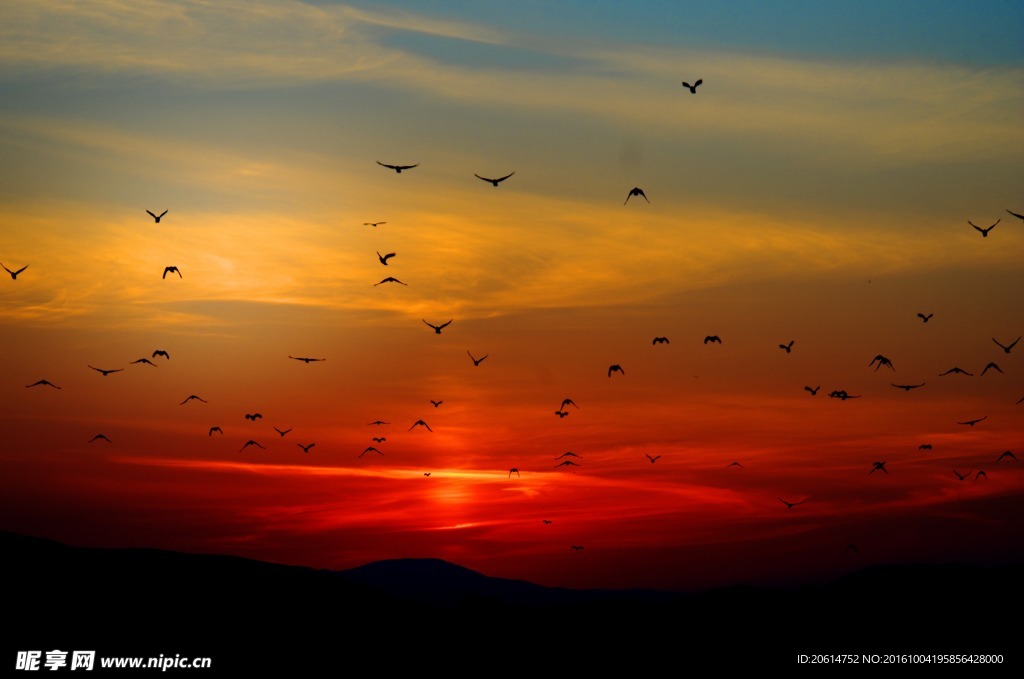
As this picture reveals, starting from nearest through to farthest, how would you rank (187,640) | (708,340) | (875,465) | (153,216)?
(153,216) < (708,340) < (875,465) < (187,640)

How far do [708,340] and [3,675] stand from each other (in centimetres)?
11794

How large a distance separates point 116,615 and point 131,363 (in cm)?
9533

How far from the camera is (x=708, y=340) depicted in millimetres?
127188

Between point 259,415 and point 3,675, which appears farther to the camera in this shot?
point 3,675

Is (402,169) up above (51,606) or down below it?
above

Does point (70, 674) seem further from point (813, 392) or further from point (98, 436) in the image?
point (813, 392)

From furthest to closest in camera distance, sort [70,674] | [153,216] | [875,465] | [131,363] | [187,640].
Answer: [187,640] < [70,674] < [875,465] < [131,363] < [153,216]

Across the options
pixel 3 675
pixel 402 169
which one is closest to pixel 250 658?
pixel 3 675

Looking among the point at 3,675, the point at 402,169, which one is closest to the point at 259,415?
the point at 402,169

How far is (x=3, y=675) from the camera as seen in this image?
165125 mm

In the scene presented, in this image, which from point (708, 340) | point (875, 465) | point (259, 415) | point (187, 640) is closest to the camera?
point (708, 340)

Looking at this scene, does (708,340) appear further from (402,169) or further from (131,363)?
(131,363)

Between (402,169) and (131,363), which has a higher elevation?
(402,169)

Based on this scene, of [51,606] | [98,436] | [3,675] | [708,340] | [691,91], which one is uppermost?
[691,91]
